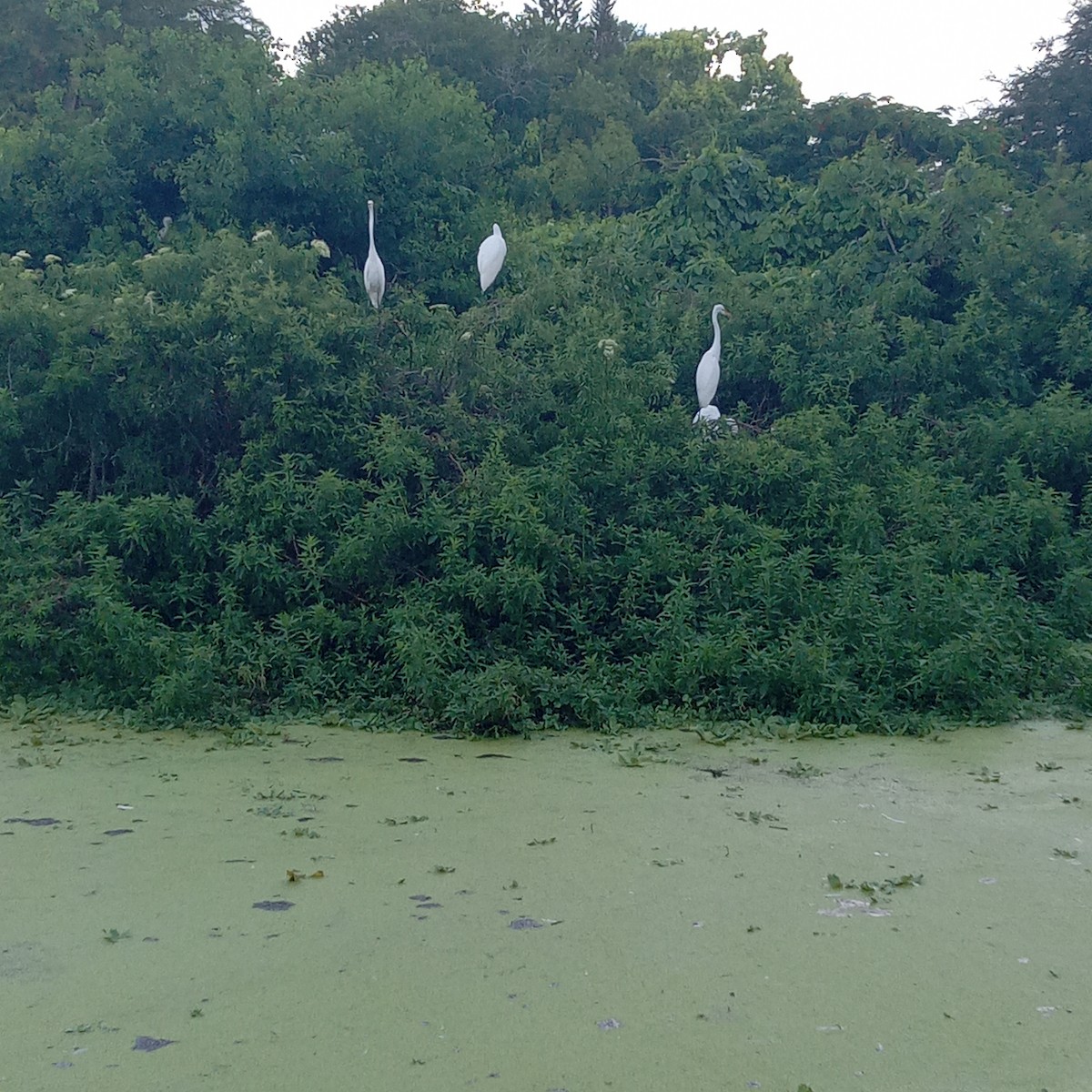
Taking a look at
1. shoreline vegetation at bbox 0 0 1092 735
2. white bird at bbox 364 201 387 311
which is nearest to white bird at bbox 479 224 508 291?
shoreline vegetation at bbox 0 0 1092 735

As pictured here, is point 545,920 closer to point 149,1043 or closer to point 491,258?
point 149,1043

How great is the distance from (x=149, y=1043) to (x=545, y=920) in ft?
2.52

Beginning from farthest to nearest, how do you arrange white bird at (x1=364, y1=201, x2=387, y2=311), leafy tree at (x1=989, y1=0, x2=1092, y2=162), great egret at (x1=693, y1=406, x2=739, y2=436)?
leafy tree at (x1=989, y1=0, x2=1092, y2=162), white bird at (x1=364, y1=201, x2=387, y2=311), great egret at (x1=693, y1=406, x2=739, y2=436)

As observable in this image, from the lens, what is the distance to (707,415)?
5.90m

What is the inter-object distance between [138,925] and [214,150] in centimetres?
566

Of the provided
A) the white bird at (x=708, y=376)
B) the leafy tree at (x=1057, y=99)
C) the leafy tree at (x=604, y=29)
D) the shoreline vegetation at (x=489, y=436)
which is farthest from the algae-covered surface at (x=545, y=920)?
the leafy tree at (x=604, y=29)

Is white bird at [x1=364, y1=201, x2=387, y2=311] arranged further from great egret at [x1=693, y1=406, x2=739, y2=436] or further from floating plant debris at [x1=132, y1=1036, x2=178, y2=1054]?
floating plant debris at [x1=132, y1=1036, x2=178, y2=1054]

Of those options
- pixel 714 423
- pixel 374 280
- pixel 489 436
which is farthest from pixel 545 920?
pixel 374 280

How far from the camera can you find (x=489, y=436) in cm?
515

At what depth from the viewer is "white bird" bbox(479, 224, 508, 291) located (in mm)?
6508

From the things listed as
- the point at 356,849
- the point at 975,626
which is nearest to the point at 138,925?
the point at 356,849

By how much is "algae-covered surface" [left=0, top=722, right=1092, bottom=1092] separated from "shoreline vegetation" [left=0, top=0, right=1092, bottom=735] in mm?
590

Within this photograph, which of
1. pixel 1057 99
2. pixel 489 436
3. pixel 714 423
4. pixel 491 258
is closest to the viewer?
pixel 489 436

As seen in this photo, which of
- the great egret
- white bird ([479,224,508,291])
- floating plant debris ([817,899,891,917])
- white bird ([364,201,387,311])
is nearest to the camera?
floating plant debris ([817,899,891,917])
